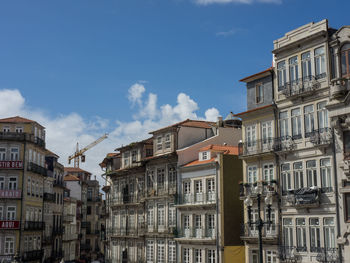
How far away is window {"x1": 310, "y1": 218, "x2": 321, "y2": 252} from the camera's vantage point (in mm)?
32347

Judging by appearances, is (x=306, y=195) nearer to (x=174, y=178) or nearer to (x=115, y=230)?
(x=174, y=178)

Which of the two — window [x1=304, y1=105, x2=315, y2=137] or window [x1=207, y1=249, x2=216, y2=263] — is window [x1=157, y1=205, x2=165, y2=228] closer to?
window [x1=207, y1=249, x2=216, y2=263]

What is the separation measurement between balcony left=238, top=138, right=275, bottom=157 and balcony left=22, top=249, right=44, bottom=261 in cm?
3032

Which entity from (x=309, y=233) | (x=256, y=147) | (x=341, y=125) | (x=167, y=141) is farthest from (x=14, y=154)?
(x=341, y=125)

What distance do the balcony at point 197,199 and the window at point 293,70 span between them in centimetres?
1179

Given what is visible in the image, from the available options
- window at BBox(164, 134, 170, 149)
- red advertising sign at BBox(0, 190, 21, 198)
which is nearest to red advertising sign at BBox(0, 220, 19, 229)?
red advertising sign at BBox(0, 190, 21, 198)

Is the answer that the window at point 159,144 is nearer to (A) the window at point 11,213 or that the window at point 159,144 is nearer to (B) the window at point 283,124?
(B) the window at point 283,124

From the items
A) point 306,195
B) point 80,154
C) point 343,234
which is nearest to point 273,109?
point 306,195

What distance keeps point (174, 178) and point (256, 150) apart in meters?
12.1

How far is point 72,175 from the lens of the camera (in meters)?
94.6

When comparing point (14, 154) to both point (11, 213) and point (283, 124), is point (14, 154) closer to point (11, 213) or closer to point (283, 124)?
point (11, 213)

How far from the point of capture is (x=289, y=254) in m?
34.1

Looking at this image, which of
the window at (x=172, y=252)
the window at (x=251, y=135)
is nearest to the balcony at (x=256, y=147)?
the window at (x=251, y=135)

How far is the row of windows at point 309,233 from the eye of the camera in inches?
1247
